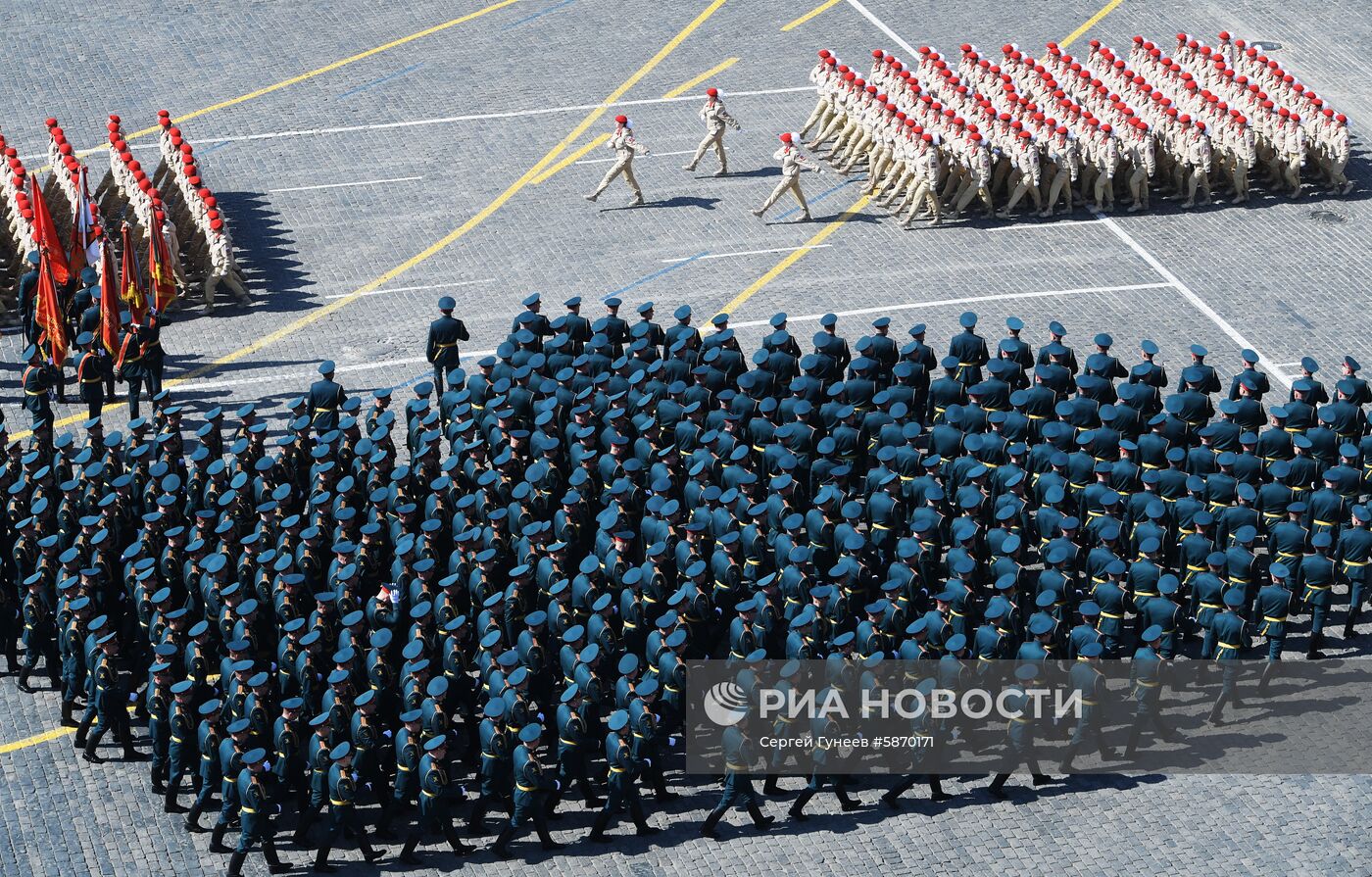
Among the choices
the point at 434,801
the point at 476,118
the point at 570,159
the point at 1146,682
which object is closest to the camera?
the point at 434,801

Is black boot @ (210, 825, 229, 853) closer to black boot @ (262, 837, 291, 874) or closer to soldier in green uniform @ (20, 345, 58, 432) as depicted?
black boot @ (262, 837, 291, 874)

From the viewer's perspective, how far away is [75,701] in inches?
1069

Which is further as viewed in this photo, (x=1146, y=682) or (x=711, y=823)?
(x=1146, y=682)

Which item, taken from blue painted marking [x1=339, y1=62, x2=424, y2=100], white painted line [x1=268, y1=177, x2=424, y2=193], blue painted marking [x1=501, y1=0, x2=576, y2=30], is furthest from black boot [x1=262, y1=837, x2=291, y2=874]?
blue painted marking [x1=501, y1=0, x2=576, y2=30]

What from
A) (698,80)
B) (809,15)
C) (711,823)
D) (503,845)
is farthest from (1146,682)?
(809,15)

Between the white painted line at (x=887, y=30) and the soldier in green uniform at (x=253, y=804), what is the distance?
79.8ft

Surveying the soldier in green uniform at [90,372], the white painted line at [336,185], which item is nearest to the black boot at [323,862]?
the soldier in green uniform at [90,372]

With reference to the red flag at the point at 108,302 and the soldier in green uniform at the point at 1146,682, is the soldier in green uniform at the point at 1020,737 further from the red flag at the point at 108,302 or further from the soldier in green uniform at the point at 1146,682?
the red flag at the point at 108,302

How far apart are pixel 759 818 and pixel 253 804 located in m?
5.57

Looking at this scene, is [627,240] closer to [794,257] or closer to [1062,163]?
[794,257]

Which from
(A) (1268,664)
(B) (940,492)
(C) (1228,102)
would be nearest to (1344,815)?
(A) (1268,664)

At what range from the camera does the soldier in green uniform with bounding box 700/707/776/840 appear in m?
24.4

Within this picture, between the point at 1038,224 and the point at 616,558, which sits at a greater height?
the point at 1038,224

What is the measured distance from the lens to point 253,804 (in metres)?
23.9
